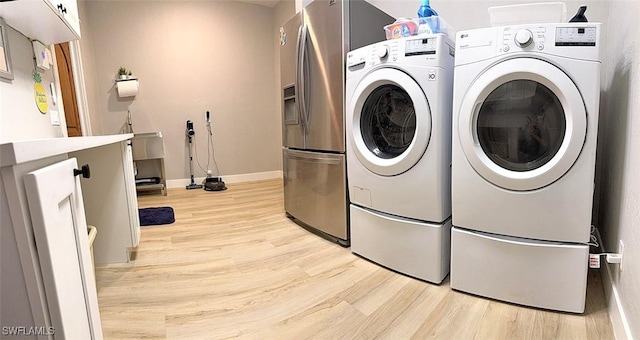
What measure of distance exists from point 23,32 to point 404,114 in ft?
6.31

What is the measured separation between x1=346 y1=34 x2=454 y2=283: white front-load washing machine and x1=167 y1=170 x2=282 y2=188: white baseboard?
9.32 ft

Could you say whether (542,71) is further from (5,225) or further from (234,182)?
(234,182)

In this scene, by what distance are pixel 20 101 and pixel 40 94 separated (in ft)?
0.80

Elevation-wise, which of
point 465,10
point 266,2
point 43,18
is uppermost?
point 266,2

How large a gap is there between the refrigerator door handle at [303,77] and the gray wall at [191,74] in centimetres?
235

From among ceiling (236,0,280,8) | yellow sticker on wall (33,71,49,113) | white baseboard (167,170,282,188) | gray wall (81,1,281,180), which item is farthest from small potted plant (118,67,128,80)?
yellow sticker on wall (33,71,49,113)

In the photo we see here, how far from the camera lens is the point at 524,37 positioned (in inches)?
43.3

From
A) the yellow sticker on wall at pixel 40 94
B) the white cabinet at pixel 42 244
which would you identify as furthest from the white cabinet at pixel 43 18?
the white cabinet at pixel 42 244

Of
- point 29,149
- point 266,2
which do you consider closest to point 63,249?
point 29,149

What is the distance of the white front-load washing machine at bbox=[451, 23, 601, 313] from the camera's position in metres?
1.07

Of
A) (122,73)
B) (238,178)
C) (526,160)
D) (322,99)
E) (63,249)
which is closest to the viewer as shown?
(63,249)

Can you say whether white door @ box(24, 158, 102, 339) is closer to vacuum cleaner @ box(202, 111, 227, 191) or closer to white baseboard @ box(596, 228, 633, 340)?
white baseboard @ box(596, 228, 633, 340)

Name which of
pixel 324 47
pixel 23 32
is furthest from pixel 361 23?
pixel 23 32

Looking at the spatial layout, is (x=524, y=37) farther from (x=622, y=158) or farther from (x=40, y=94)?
(x=40, y=94)
